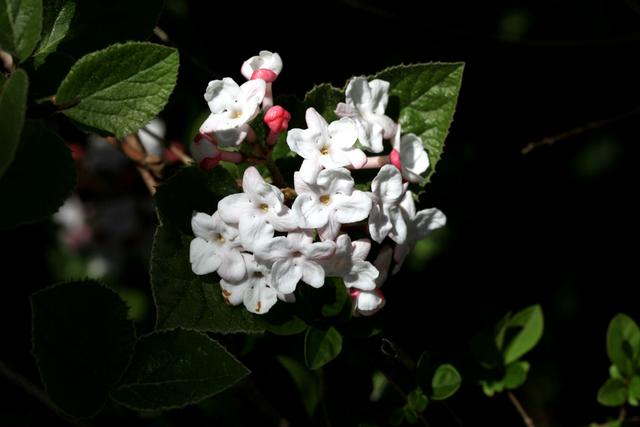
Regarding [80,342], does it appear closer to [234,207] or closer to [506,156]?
[234,207]

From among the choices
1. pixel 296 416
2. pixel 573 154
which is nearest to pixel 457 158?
pixel 573 154

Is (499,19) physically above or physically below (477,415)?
above

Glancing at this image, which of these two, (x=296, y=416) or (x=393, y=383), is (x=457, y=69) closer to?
(x=393, y=383)

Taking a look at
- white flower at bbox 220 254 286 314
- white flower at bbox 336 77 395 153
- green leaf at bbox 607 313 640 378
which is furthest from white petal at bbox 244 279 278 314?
green leaf at bbox 607 313 640 378

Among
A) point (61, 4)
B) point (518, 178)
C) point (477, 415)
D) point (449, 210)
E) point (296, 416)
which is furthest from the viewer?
point (518, 178)

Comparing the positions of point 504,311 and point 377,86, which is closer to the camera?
point 377,86

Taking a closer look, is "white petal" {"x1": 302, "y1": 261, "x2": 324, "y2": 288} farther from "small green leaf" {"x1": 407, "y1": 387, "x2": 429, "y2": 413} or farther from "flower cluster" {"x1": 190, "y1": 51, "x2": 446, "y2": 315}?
"small green leaf" {"x1": 407, "y1": 387, "x2": 429, "y2": 413}

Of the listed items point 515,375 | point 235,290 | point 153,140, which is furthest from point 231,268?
point 153,140
